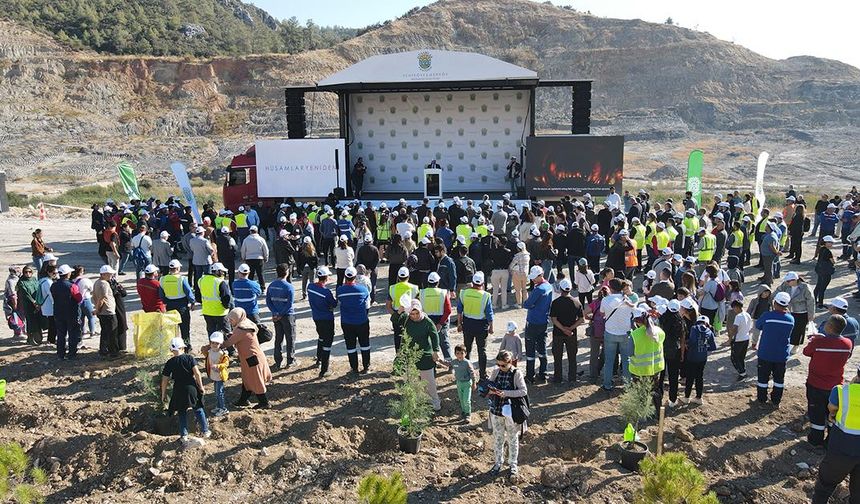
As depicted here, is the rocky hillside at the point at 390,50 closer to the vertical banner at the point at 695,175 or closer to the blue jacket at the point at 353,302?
the vertical banner at the point at 695,175

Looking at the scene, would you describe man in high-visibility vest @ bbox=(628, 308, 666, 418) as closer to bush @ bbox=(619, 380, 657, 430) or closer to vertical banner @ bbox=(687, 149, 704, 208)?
bush @ bbox=(619, 380, 657, 430)

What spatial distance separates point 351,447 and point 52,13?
7285cm

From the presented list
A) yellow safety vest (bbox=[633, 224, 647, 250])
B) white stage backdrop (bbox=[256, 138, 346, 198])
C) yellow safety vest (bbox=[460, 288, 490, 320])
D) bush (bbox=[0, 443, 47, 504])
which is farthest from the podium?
bush (bbox=[0, 443, 47, 504])

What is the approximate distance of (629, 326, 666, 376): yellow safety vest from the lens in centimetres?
778

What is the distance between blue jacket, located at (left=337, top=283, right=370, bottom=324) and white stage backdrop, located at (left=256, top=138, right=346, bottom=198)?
48.8 feet

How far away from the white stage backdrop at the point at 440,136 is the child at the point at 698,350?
58.9ft

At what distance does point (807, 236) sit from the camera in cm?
2058

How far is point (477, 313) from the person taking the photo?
889cm

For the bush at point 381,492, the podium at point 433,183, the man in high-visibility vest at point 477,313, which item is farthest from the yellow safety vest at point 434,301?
the podium at point 433,183

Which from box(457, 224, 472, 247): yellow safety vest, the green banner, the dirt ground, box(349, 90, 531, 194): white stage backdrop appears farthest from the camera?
box(349, 90, 531, 194): white stage backdrop

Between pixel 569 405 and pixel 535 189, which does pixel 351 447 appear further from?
pixel 535 189

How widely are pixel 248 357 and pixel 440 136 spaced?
63.4 feet

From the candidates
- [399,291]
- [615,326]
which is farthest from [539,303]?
[399,291]

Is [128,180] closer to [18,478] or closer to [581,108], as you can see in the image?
[581,108]
